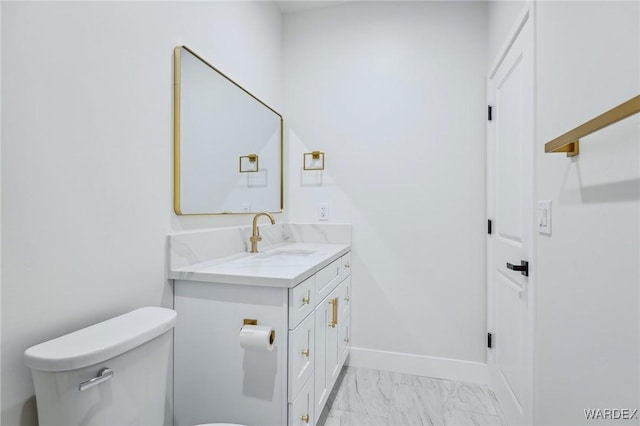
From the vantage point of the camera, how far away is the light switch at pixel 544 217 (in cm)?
115

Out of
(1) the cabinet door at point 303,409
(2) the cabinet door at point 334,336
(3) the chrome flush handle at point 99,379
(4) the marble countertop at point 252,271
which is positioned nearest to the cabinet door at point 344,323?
(2) the cabinet door at point 334,336

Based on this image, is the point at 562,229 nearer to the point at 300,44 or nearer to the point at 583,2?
the point at 583,2

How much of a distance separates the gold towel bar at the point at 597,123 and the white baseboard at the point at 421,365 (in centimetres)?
165

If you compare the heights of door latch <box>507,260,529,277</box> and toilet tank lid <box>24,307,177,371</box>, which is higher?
door latch <box>507,260,529,277</box>

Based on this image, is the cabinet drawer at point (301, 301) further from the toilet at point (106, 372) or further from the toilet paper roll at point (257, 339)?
the toilet at point (106, 372)

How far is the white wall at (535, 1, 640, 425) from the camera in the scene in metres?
0.70

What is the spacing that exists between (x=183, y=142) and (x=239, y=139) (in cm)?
48

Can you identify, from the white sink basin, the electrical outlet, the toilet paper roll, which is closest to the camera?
the toilet paper roll

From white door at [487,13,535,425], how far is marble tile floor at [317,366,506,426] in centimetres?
12

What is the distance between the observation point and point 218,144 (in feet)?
5.38

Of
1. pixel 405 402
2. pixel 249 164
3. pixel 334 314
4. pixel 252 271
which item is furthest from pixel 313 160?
pixel 405 402

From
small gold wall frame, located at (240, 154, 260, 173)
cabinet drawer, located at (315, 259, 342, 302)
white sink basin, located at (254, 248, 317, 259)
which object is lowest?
cabinet drawer, located at (315, 259, 342, 302)

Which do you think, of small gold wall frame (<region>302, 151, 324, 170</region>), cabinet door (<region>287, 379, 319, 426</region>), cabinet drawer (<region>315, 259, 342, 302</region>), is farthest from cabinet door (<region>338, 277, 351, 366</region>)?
small gold wall frame (<region>302, 151, 324, 170</region>)

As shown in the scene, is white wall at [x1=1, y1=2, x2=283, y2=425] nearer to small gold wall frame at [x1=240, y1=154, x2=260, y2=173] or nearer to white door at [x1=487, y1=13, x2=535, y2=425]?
small gold wall frame at [x1=240, y1=154, x2=260, y2=173]
